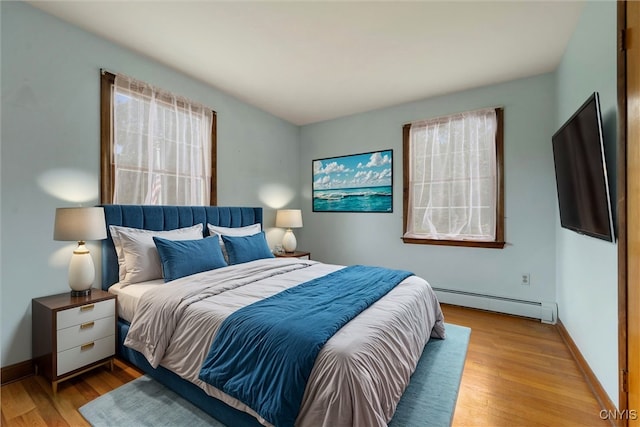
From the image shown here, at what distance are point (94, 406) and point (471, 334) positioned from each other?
306 cm

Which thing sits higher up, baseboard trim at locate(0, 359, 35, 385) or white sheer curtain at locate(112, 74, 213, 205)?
white sheer curtain at locate(112, 74, 213, 205)

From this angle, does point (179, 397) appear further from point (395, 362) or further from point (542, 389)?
point (542, 389)

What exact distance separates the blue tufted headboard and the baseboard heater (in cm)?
276

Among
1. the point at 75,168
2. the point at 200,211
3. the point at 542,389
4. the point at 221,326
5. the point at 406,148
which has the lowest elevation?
the point at 542,389

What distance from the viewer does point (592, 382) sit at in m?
1.96

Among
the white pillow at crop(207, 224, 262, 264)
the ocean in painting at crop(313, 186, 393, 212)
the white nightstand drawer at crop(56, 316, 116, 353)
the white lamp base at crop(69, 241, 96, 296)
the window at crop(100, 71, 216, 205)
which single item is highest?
the window at crop(100, 71, 216, 205)

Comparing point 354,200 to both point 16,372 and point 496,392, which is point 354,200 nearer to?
point 496,392

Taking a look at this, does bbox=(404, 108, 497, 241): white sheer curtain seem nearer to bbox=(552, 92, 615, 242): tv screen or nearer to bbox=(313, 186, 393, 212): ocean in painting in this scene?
bbox=(313, 186, 393, 212): ocean in painting

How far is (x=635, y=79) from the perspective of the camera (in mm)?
1382

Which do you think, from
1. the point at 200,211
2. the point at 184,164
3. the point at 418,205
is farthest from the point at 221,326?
the point at 418,205

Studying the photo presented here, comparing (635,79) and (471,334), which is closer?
(635,79)

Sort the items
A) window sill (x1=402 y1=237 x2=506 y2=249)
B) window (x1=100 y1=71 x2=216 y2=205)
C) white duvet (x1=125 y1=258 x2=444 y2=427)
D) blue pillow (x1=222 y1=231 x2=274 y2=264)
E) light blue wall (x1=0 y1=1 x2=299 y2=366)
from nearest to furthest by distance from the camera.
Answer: white duvet (x1=125 y1=258 x2=444 y2=427), light blue wall (x1=0 y1=1 x2=299 y2=366), window (x1=100 y1=71 x2=216 y2=205), blue pillow (x1=222 y1=231 x2=274 y2=264), window sill (x1=402 y1=237 x2=506 y2=249)

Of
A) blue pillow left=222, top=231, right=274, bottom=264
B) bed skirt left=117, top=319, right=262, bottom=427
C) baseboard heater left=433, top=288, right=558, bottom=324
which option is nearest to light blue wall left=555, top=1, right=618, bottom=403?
baseboard heater left=433, top=288, right=558, bottom=324

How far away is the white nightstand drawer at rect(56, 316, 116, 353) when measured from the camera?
6.25 ft
